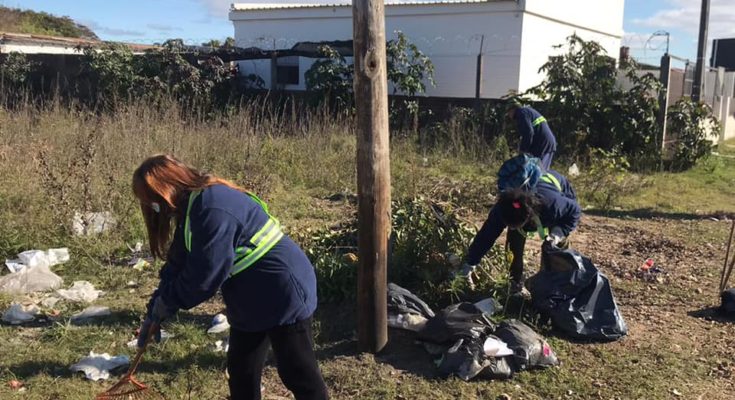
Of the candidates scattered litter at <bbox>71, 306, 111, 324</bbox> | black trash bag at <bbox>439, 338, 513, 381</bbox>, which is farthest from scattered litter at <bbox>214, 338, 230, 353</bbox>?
black trash bag at <bbox>439, 338, 513, 381</bbox>

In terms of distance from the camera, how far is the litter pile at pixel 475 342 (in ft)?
13.0

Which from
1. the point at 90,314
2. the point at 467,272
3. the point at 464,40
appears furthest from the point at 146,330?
the point at 464,40

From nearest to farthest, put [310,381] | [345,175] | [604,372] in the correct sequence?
[310,381] < [604,372] < [345,175]

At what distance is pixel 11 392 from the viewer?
145 inches

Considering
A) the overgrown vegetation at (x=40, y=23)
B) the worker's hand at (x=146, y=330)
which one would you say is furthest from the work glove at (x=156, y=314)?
the overgrown vegetation at (x=40, y=23)

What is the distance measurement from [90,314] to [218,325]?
1.03m

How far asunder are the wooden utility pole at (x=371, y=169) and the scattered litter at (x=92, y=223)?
3.44m

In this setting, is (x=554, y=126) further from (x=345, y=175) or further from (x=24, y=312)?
(x=24, y=312)

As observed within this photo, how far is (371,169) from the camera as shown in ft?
13.1

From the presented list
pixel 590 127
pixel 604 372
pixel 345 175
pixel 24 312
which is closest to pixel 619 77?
pixel 590 127

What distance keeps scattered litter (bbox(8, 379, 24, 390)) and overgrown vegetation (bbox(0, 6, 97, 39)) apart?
29.7 metres

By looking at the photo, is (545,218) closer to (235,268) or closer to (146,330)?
(235,268)

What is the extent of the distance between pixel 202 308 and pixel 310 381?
226cm

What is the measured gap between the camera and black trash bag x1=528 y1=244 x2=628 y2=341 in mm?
4465
